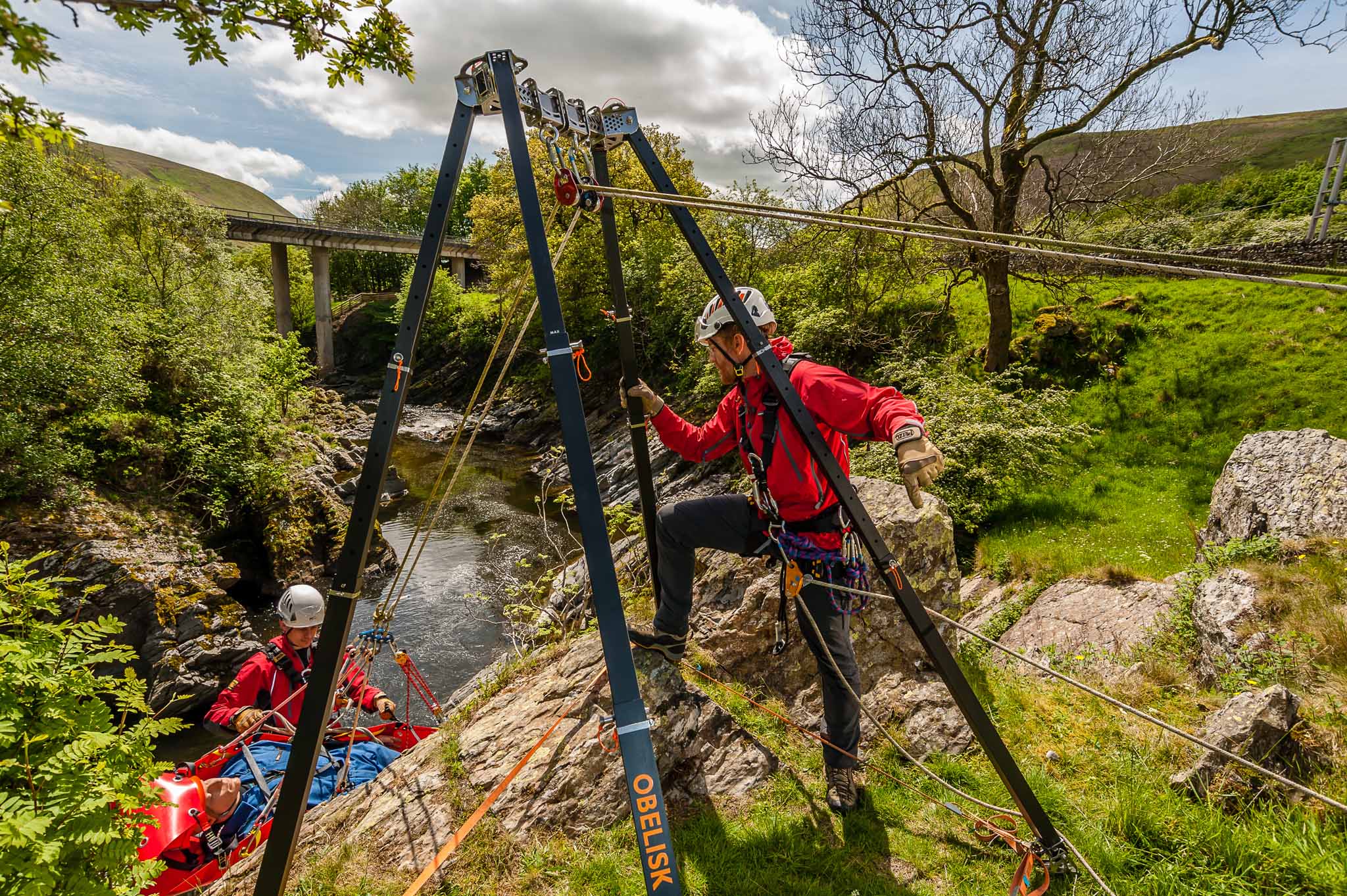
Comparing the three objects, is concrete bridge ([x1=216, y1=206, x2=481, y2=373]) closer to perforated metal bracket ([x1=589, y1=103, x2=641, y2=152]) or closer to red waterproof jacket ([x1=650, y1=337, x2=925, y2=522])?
perforated metal bracket ([x1=589, y1=103, x2=641, y2=152])

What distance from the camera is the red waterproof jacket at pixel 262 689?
544 cm

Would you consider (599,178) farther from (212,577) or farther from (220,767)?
(212,577)

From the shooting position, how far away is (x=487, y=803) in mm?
3330

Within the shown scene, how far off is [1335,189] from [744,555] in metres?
22.9

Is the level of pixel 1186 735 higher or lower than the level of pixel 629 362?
lower

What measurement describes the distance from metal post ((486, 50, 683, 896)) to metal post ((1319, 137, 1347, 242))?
2308 centimetres

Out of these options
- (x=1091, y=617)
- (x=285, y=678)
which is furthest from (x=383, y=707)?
(x=1091, y=617)

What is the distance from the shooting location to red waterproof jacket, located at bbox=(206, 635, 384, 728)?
17.8 feet

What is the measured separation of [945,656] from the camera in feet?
10.6

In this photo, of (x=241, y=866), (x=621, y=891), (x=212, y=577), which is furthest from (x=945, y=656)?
(x=212, y=577)

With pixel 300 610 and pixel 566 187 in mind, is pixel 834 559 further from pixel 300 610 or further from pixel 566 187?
pixel 300 610

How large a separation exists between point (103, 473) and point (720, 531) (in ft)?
50.9

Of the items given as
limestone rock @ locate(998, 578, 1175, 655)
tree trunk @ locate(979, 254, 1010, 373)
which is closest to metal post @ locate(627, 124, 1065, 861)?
limestone rock @ locate(998, 578, 1175, 655)

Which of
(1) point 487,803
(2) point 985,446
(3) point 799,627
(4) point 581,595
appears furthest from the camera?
(2) point 985,446
